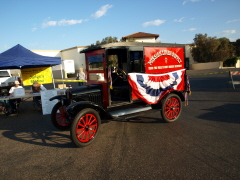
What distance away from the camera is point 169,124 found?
4855 millimetres

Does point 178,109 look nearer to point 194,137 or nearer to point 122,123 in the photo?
point 194,137

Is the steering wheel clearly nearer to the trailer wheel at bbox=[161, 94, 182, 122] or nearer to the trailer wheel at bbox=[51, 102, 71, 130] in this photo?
the trailer wheel at bbox=[161, 94, 182, 122]

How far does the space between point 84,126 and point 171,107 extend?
8.60 feet

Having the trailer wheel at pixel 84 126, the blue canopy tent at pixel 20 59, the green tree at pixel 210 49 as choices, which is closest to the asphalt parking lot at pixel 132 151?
the trailer wheel at pixel 84 126

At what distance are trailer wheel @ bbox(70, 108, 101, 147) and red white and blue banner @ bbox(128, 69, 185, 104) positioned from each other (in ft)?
4.41

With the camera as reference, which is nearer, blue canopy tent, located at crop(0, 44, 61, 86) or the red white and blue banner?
the red white and blue banner

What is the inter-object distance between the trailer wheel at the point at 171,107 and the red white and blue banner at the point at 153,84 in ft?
0.70

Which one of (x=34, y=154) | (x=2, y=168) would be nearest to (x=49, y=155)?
(x=34, y=154)

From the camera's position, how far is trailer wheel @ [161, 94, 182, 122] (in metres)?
4.85

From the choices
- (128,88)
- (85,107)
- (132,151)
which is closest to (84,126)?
(85,107)

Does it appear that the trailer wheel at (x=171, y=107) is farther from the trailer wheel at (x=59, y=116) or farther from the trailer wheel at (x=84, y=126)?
the trailer wheel at (x=59, y=116)

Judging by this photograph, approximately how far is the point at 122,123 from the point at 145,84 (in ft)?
4.54

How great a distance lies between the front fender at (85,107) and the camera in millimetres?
3608

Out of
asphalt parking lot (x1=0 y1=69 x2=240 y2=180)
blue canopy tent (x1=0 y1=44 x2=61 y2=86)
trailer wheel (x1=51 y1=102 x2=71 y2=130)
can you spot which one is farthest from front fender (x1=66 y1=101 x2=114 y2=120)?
blue canopy tent (x1=0 y1=44 x2=61 y2=86)
